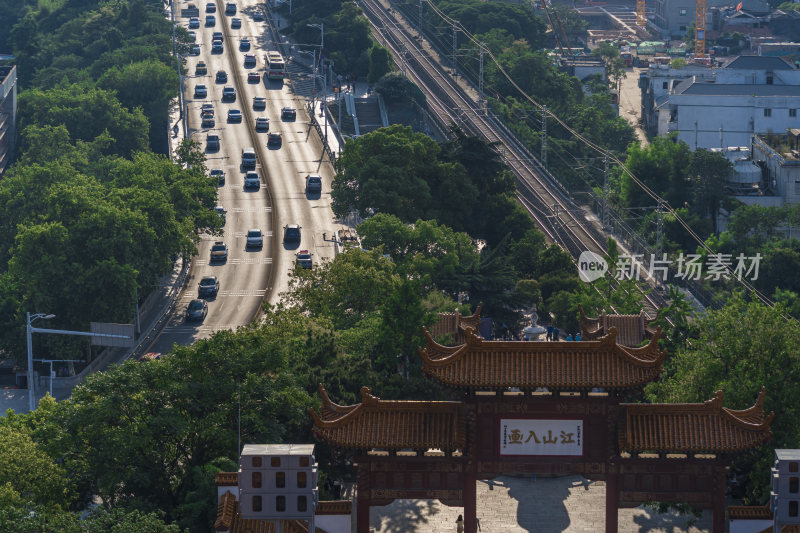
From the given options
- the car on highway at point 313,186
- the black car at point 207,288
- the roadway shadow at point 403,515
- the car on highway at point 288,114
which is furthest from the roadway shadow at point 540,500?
the car on highway at point 288,114

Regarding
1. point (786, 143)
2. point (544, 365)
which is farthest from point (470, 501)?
point (786, 143)

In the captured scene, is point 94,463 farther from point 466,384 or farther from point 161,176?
point 161,176

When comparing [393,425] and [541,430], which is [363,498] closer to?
[393,425]

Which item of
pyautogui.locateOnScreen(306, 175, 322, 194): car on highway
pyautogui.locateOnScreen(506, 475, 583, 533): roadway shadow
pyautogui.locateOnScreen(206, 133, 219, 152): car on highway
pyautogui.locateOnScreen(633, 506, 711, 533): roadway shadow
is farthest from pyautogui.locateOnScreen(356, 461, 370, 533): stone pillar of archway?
pyautogui.locateOnScreen(206, 133, 219, 152): car on highway

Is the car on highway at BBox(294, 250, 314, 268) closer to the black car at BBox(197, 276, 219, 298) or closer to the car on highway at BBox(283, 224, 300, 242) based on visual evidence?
the car on highway at BBox(283, 224, 300, 242)

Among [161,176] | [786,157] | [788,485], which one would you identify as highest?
[788,485]

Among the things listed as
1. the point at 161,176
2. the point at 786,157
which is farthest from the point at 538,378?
the point at 786,157

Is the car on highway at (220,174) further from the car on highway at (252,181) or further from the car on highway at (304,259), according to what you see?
the car on highway at (304,259)

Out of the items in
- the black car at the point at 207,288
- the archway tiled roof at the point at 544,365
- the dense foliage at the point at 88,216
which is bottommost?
the black car at the point at 207,288
